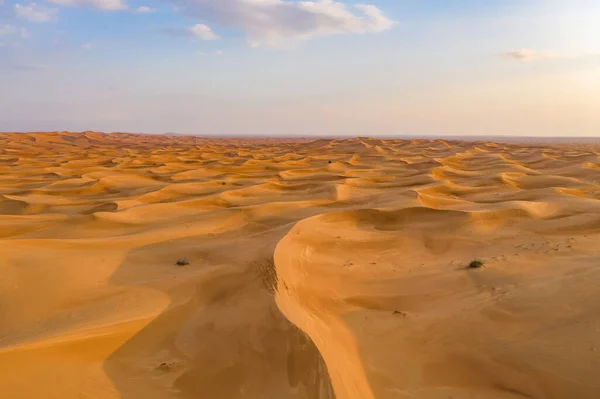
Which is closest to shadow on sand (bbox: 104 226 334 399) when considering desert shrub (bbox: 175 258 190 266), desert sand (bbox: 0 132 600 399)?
desert sand (bbox: 0 132 600 399)

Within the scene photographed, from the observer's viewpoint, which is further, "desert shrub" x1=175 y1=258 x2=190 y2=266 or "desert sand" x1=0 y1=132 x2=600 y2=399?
"desert shrub" x1=175 y1=258 x2=190 y2=266

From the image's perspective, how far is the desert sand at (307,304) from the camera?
3.20 m

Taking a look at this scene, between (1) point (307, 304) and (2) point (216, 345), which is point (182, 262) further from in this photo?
(2) point (216, 345)

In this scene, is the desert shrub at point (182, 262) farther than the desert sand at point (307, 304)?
Yes

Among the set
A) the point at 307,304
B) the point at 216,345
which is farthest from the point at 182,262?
the point at 216,345

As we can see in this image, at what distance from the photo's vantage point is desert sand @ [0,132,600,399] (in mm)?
3201

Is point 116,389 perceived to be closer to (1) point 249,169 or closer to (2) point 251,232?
(2) point 251,232

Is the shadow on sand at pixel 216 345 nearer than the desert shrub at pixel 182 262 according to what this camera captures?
Yes

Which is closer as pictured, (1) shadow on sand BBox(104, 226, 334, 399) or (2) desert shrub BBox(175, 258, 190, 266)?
(1) shadow on sand BBox(104, 226, 334, 399)

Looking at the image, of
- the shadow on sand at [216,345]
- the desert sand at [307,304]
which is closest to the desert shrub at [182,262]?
the desert sand at [307,304]

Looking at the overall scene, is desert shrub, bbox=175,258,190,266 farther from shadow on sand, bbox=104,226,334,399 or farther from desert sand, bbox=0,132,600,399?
shadow on sand, bbox=104,226,334,399

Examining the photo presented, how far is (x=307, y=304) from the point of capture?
14.7 ft

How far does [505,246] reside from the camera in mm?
6660

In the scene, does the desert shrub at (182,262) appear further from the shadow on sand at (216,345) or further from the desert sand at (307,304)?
the shadow on sand at (216,345)
